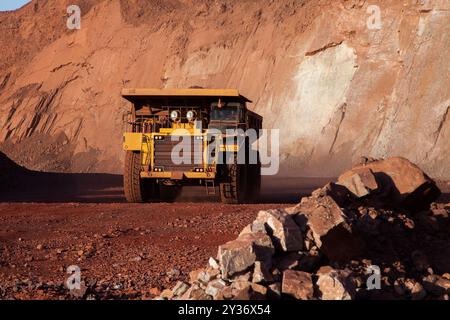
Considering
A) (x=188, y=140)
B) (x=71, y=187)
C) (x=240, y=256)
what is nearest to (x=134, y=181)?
(x=188, y=140)

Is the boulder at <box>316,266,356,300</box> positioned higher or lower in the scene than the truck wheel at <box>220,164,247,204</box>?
lower

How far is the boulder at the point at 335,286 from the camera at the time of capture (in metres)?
6.98

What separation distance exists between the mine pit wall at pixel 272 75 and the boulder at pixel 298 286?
23404mm

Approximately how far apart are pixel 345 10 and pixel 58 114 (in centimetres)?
2538

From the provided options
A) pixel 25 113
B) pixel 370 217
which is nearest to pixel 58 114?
pixel 25 113

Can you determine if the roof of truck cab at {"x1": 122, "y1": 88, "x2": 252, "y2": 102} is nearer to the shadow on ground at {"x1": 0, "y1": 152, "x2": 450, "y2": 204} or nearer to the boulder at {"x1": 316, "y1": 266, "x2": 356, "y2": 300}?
the shadow on ground at {"x1": 0, "y1": 152, "x2": 450, "y2": 204}

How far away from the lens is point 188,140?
637 inches

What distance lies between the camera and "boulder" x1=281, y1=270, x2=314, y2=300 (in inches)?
275

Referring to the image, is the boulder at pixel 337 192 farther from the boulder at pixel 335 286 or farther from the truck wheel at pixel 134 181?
the truck wheel at pixel 134 181

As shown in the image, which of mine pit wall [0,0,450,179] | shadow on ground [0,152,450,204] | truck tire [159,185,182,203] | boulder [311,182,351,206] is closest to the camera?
boulder [311,182,351,206]

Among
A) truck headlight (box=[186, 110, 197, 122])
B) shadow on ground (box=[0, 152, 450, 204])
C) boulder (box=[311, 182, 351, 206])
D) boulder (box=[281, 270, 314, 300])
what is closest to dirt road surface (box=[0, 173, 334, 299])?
Answer: boulder (box=[281, 270, 314, 300])

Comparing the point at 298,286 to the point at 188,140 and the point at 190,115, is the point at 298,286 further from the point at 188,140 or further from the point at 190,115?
the point at 190,115

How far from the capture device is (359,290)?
7496 millimetres

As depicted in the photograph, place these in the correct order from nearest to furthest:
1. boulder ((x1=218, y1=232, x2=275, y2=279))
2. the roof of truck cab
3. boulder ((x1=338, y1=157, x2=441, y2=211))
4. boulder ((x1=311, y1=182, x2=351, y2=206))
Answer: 1. boulder ((x1=218, y1=232, x2=275, y2=279))
2. boulder ((x1=311, y1=182, x2=351, y2=206))
3. boulder ((x1=338, y1=157, x2=441, y2=211))
4. the roof of truck cab
